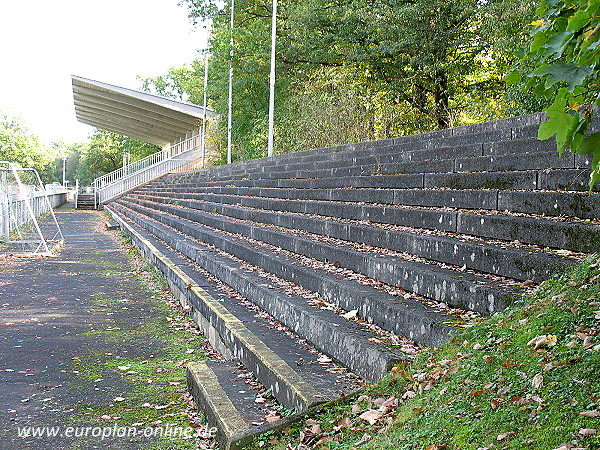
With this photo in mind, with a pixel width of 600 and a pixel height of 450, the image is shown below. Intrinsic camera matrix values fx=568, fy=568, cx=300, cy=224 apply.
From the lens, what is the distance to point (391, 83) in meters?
19.0

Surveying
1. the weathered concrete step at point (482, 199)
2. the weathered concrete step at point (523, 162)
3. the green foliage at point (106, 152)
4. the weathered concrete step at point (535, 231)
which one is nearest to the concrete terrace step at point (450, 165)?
the weathered concrete step at point (523, 162)

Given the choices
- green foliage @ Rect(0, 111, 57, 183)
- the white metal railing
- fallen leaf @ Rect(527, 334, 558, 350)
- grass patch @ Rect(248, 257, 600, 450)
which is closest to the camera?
grass patch @ Rect(248, 257, 600, 450)

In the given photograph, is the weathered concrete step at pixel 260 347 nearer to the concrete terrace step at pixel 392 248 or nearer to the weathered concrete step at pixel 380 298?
the weathered concrete step at pixel 380 298

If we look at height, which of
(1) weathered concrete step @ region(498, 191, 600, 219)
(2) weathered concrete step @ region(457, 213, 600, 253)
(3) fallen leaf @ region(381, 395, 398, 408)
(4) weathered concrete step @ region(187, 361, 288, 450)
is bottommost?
(4) weathered concrete step @ region(187, 361, 288, 450)

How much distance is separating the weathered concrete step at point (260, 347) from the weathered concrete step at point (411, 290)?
515 millimetres

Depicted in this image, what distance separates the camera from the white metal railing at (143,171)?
3525 centimetres

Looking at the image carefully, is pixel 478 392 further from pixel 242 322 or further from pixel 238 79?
pixel 238 79

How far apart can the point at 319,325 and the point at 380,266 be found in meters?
0.85

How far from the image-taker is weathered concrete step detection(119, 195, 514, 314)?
128 inches

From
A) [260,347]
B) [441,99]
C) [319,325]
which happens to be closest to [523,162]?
[319,325]

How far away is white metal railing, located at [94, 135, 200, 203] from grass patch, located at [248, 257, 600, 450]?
33772mm

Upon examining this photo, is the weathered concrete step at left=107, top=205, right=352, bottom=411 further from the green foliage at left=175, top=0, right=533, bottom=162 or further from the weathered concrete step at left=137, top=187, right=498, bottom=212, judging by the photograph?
the green foliage at left=175, top=0, right=533, bottom=162

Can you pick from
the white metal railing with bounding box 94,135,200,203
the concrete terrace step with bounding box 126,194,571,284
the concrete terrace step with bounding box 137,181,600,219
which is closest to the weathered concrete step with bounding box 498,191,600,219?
A: the concrete terrace step with bounding box 137,181,600,219

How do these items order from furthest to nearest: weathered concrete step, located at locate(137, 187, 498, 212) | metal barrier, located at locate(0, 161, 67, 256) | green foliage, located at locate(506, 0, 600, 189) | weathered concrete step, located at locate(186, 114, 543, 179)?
1. metal barrier, located at locate(0, 161, 67, 256)
2. weathered concrete step, located at locate(186, 114, 543, 179)
3. weathered concrete step, located at locate(137, 187, 498, 212)
4. green foliage, located at locate(506, 0, 600, 189)
